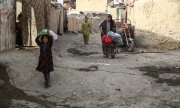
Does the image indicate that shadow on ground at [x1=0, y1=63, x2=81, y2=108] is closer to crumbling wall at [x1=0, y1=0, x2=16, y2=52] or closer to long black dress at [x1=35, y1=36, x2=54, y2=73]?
long black dress at [x1=35, y1=36, x2=54, y2=73]

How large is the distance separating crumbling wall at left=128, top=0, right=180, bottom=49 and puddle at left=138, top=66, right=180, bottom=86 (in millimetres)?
5508

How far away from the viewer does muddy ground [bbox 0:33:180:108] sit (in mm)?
8047

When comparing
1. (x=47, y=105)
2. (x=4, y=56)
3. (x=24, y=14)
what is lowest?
(x=47, y=105)

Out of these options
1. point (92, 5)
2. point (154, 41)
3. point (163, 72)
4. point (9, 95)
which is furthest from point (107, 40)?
point (92, 5)

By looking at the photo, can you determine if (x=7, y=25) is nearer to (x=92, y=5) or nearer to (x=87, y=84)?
(x=87, y=84)

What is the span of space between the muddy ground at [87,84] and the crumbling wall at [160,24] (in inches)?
191

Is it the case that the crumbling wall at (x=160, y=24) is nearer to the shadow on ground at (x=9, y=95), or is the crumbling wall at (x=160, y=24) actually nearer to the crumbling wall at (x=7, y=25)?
the crumbling wall at (x=7, y=25)

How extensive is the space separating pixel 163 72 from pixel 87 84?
2.45m

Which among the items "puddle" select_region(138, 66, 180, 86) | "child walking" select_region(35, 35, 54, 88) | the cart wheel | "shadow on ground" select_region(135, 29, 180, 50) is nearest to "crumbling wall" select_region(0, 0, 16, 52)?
"child walking" select_region(35, 35, 54, 88)

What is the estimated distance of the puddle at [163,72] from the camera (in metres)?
9.71

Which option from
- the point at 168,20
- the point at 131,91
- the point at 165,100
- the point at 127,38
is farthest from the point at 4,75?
the point at 168,20

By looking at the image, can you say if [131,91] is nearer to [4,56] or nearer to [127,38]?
[4,56]

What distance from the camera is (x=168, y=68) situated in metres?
11.4

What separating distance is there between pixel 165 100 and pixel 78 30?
25938 millimetres
